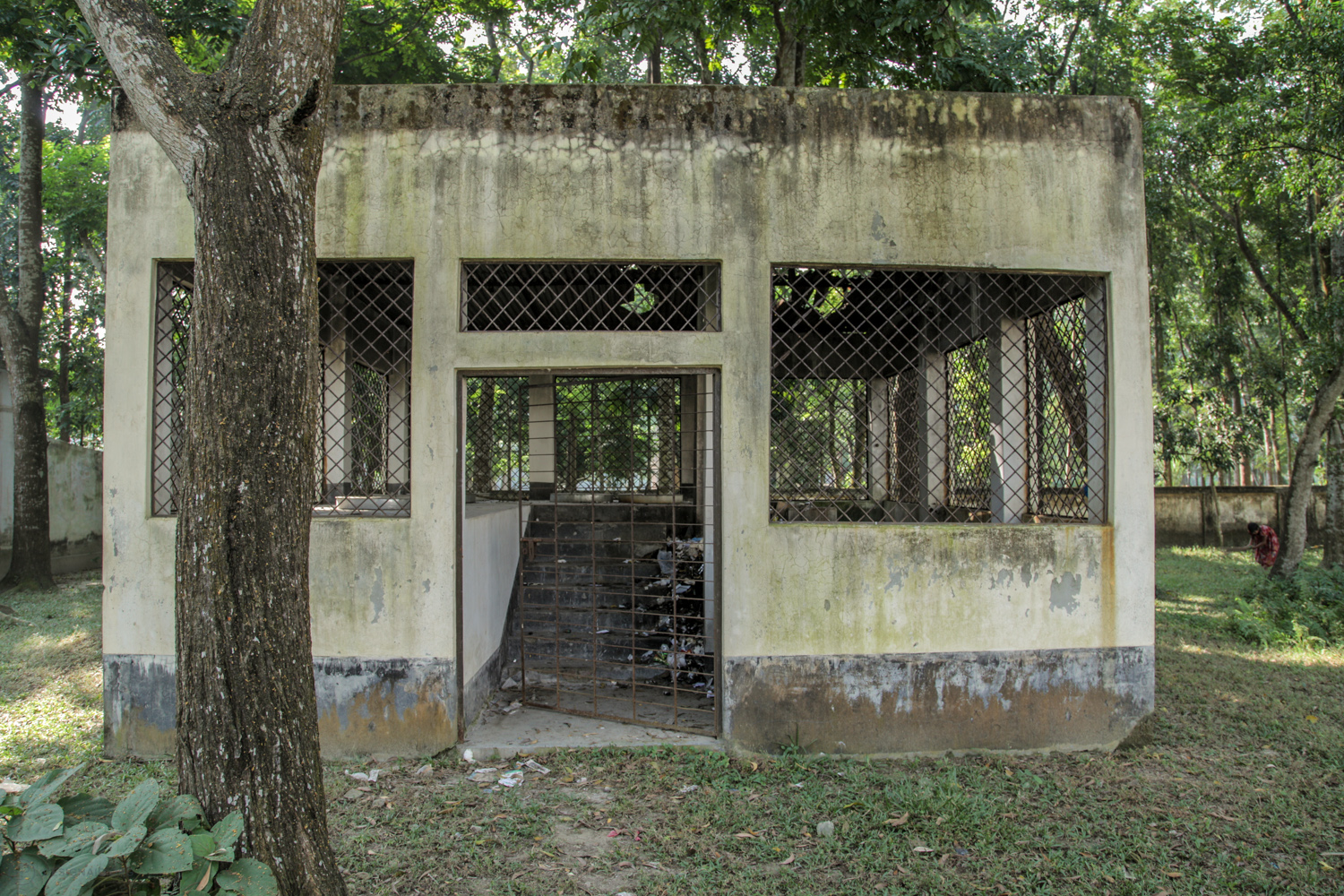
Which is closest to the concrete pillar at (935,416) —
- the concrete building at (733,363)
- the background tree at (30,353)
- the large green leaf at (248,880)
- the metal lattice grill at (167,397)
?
the concrete building at (733,363)

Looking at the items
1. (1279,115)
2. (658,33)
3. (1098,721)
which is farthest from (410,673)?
(1279,115)

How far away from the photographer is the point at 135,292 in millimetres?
4613

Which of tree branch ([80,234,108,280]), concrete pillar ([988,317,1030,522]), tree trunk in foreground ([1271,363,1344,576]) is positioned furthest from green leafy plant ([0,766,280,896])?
tree branch ([80,234,108,280])

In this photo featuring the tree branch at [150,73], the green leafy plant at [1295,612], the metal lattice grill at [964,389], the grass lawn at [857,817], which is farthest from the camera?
the green leafy plant at [1295,612]

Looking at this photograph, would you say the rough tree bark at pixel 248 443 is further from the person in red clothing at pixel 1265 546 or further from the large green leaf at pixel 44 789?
the person in red clothing at pixel 1265 546

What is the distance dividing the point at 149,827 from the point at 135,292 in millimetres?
3426

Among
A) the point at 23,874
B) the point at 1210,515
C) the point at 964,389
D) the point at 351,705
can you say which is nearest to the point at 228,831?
the point at 23,874

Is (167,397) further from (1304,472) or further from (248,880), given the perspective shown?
(1304,472)

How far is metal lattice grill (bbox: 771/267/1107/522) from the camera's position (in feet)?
16.6

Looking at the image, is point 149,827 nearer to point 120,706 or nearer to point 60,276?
point 120,706

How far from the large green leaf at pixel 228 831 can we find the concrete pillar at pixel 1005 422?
5.13 m

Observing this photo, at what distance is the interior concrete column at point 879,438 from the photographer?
916 cm

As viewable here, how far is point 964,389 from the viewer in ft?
24.8

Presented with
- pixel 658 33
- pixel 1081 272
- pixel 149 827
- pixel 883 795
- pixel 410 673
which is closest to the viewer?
pixel 149 827
